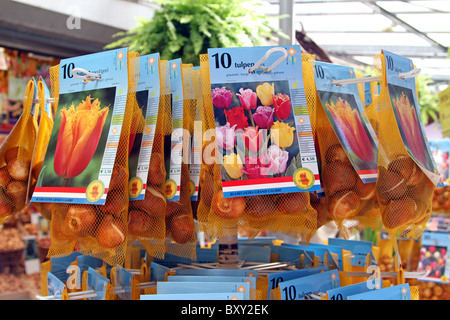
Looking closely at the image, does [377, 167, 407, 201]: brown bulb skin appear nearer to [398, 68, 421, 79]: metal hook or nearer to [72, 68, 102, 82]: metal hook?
[398, 68, 421, 79]: metal hook

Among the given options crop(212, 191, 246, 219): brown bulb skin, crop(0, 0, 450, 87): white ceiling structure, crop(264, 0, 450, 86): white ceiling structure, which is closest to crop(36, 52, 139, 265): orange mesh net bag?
crop(212, 191, 246, 219): brown bulb skin

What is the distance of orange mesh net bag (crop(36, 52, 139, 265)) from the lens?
0.89 meters

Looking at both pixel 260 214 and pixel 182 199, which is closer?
pixel 260 214

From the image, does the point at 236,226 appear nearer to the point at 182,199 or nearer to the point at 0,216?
the point at 182,199

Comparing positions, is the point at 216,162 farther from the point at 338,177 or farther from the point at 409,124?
the point at 409,124

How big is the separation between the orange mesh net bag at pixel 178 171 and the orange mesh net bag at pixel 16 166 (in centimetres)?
35

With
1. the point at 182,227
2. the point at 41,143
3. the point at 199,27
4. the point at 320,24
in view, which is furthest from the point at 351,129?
the point at 320,24

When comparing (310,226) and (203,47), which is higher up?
(203,47)

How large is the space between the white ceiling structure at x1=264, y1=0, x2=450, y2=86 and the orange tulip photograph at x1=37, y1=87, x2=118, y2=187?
104 inches

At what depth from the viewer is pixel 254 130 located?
0.94 m

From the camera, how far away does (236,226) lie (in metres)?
0.97

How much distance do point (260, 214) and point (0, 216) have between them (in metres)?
0.62

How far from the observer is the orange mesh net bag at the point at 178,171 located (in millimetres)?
1017
